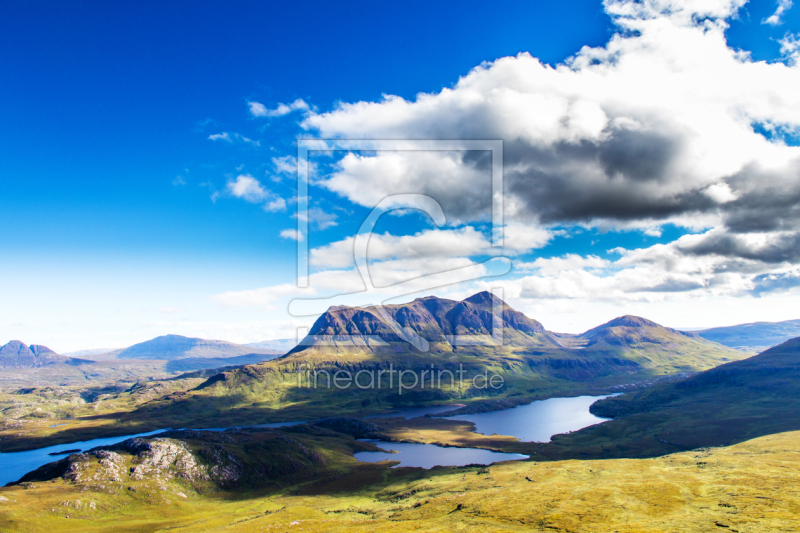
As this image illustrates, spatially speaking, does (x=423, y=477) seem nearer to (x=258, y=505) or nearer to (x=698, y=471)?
(x=258, y=505)

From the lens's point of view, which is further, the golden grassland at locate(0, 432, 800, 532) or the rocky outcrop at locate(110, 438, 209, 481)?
the rocky outcrop at locate(110, 438, 209, 481)

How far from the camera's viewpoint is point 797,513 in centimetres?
8112

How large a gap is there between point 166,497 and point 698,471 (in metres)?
186

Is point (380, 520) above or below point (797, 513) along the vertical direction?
below

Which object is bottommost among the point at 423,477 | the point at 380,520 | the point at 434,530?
the point at 423,477

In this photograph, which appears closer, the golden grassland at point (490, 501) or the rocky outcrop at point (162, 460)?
the golden grassland at point (490, 501)

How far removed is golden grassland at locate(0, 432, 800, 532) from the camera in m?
89.5

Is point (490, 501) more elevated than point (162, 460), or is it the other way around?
point (490, 501)

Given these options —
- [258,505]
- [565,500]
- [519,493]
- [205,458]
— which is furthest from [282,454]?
[565,500]

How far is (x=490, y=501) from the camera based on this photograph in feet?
366

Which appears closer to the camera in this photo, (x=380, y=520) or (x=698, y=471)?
(x=380, y=520)

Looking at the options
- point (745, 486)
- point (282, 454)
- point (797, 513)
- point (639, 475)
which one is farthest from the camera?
point (282, 454)

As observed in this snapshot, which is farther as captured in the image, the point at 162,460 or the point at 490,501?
the point at 162,460

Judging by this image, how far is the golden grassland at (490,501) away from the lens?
89.5m
